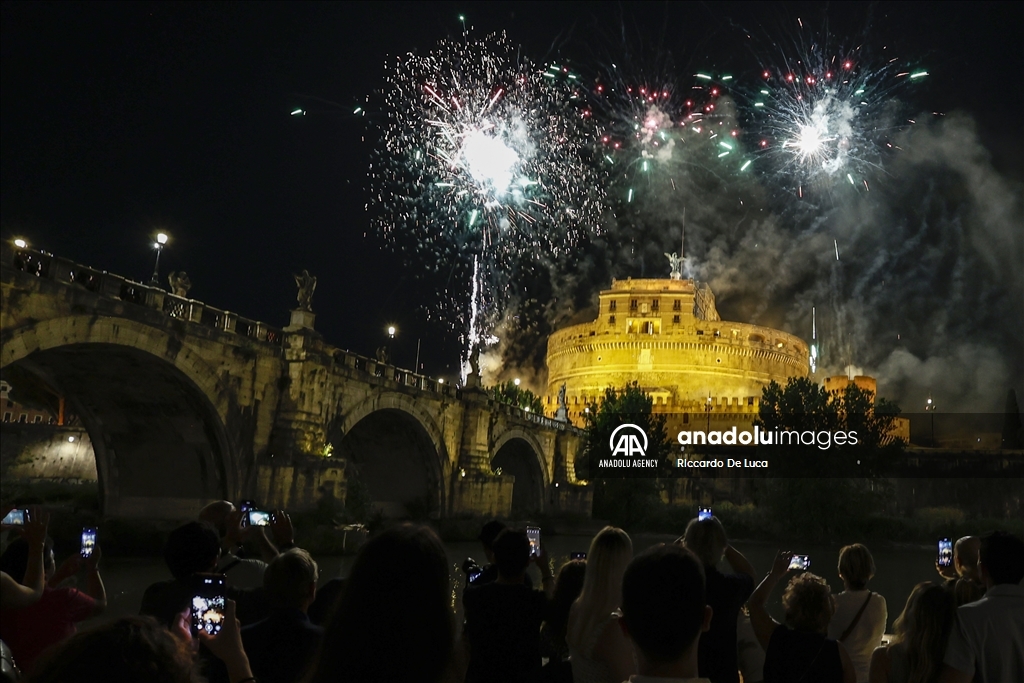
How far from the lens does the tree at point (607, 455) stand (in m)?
52.0

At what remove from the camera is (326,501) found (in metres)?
25.5

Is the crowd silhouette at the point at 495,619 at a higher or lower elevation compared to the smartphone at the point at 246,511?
lower

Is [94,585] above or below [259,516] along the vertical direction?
below

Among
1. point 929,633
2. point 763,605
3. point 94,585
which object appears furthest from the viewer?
point 763,605

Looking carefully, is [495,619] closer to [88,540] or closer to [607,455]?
[88,540]

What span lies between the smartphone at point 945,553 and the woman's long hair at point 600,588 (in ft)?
12.1

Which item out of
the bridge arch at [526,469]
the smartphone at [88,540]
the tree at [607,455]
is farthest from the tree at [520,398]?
the smartphone at [88,540]

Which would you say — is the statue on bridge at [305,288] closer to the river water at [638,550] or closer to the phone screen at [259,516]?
the river water at [638,550]

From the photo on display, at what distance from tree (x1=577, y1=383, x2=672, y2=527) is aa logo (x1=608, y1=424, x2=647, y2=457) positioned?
0.35 metres

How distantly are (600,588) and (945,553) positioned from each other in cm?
395

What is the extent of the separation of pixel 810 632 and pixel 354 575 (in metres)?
2.65

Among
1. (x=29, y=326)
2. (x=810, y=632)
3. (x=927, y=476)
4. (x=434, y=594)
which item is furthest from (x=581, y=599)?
(x=927, y=476)

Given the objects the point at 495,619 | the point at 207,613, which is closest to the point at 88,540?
the point at 207,613

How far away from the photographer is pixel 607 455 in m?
56.3
